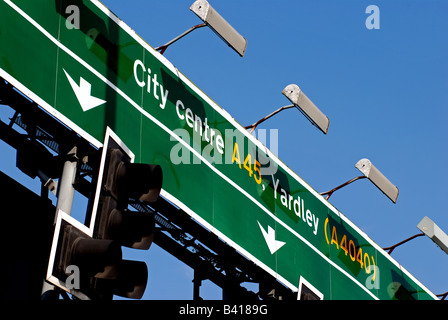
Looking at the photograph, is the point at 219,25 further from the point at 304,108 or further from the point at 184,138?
the point at 304,108

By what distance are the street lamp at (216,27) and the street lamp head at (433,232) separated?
34.6 feet

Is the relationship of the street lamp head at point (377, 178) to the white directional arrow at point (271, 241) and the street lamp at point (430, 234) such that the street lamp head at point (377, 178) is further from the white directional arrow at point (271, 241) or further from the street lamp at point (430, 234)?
the white directional arrow at point (271, 241)

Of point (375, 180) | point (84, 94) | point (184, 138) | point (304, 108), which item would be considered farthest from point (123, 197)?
point (375, 180)

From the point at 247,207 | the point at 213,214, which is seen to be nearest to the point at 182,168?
the point at 213,214

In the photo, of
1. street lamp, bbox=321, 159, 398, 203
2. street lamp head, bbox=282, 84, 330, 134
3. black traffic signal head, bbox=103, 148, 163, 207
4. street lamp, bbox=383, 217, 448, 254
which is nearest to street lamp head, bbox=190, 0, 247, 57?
street lamp head, bbox=282, 84, 330, 134

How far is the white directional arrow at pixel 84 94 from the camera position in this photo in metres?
13.4

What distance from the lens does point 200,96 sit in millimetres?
17094

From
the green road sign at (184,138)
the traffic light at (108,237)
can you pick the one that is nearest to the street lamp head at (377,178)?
the green road sign at (184,138)

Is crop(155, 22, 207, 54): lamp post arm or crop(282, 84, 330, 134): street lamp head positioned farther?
crop(282, 84, 330, 134): street lamp head

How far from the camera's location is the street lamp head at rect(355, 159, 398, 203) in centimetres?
2217

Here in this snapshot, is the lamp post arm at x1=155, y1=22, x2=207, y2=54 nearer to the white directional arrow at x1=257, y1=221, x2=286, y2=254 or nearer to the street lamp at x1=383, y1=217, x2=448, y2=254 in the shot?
the white directional arrow at x1=257, y1=221, x2=286, y2=254

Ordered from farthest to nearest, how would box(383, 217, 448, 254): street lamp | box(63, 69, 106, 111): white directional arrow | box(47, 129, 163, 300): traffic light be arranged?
1. box(383, 217, 448, 254): street lamp
2. box(63, 69, 106, 111): white directional arrow
3. box(47, 129, 163, 300): traffic light
